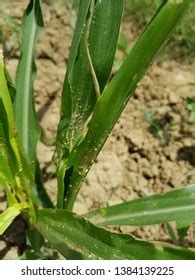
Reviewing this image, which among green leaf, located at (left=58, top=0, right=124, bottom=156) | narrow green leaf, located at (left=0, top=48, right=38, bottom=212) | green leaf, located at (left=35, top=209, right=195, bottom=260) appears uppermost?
green leaf, located at (left=58, top=0, right=124, bottom=156)

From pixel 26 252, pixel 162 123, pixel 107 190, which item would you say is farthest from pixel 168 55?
pixel 26 252

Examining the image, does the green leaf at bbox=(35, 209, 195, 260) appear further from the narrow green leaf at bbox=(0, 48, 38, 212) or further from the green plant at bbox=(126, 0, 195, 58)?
the green plant at bbox=(126, 0, 195, 58)

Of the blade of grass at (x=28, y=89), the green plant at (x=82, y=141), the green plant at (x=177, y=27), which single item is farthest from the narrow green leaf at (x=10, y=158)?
the green plant at (x=177, y=27)

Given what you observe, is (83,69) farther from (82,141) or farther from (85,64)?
(82,141)

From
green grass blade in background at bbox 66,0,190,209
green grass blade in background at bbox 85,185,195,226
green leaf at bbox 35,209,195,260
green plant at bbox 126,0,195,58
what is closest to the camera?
green grass blade in background at bbox 66,0,190,209

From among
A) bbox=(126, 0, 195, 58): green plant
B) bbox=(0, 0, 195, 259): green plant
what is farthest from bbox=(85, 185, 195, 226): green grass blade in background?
bbox=(126, 0, 195, 58): green plant

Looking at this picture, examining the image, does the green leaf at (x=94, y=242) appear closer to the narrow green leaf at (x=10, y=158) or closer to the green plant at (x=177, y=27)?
the narrow green leaf at (x=10, y=158)

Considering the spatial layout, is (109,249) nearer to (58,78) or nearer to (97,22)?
(97,22)
